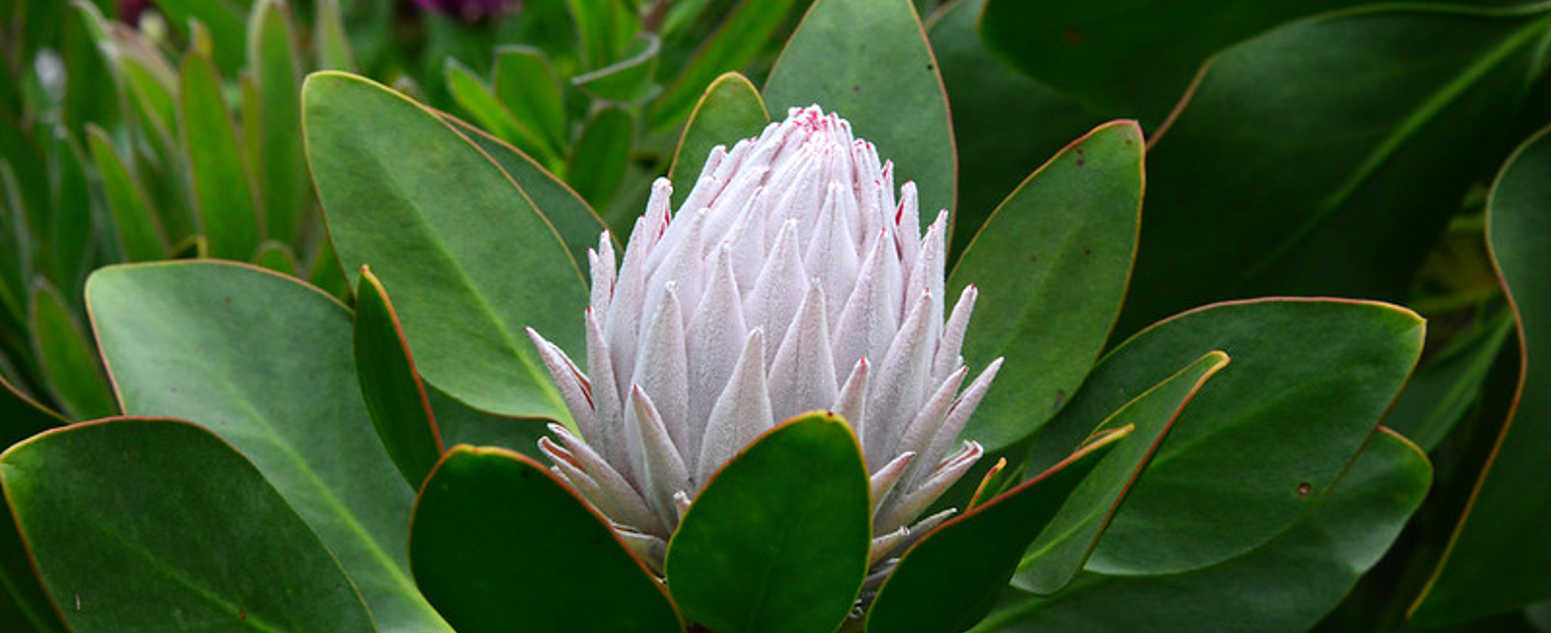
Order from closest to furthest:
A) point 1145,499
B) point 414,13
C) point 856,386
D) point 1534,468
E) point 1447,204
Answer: point 856,386 → point 1145,499 → point 1534,468 → point 1447,204 → point 414,13

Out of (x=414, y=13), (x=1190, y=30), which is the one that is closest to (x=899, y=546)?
(x=1190, y=30)

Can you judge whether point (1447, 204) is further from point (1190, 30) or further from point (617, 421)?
point (617, 421)

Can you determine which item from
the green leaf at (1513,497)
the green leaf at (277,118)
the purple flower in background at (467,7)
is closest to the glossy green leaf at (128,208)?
the green leaf at (277,118)

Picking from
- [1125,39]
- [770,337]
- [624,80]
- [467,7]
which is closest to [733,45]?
[624,80]

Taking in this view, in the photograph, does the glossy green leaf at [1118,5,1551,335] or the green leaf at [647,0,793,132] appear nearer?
the glossy green leaf at [1118,5,1551,335]

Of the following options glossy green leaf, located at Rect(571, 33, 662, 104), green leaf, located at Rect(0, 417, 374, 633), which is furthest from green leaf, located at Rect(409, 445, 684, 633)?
glossy green leaf, located at Rect(571, 33, 662, 104)

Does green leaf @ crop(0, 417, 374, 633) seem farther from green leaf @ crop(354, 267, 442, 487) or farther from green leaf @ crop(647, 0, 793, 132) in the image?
green leaf @ crop(647, 0, 793, 132)

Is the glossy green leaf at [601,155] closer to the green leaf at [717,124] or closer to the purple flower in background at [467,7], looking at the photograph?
the green leaf at [717,124]
